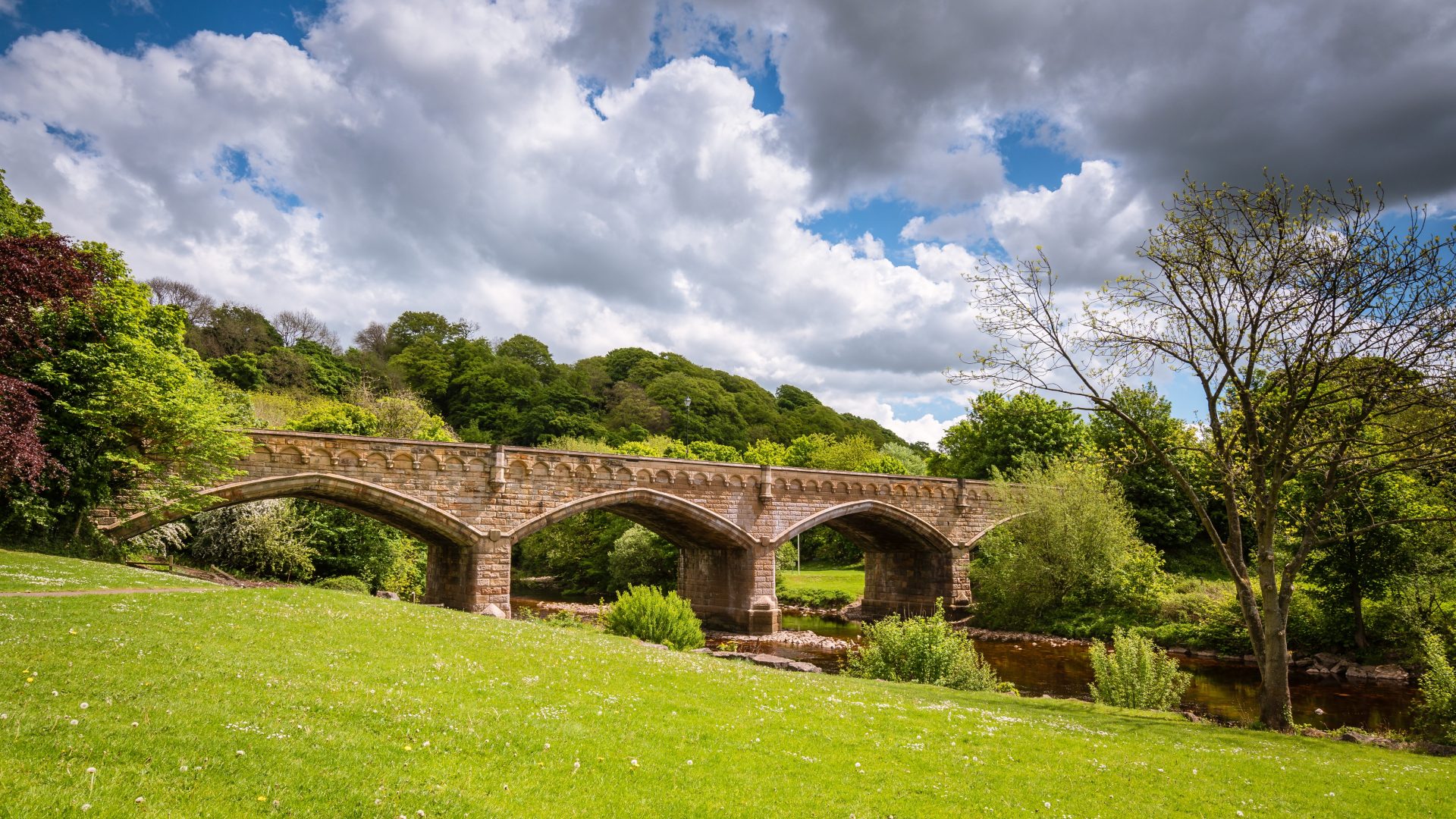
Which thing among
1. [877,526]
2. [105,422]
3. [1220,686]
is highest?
[105,422]

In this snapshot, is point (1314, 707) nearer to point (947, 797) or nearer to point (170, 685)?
point (947, 797)

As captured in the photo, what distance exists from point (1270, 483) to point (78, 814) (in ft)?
46.3

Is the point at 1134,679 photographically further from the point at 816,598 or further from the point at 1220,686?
the point at 816,598

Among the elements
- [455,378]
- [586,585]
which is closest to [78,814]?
[586,585]

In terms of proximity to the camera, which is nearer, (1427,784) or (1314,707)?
(1427,784)

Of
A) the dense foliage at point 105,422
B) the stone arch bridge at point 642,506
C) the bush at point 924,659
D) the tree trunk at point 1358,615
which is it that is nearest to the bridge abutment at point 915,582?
the stone arch bridge at point 642,506

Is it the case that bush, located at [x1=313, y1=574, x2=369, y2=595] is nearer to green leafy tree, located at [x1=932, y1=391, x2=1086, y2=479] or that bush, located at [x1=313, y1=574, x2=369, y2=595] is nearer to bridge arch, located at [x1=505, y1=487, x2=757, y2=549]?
bridge arch, located at [x1=505, y1=487, x2=757, y2=549]

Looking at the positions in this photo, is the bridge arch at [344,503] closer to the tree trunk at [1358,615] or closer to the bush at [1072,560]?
the bush at [1072,560]

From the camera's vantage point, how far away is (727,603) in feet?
96.0

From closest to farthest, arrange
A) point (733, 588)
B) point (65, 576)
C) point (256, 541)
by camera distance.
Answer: point (65, 576) → point (256, 541) → point (733, 588)

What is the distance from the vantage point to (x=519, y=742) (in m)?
6.09

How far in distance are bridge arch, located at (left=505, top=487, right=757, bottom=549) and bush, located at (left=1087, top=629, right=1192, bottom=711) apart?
48.7 ft

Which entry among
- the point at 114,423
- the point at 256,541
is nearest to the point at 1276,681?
the point at 114,423

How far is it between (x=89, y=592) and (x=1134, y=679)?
1689 centimetres
